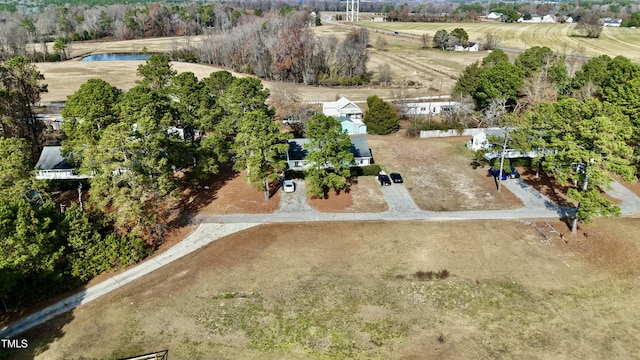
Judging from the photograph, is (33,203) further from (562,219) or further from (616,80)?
(616,80)

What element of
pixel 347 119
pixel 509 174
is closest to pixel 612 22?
pixel 347 119

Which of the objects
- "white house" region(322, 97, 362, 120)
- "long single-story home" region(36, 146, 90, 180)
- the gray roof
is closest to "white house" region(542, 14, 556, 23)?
"white house" region(322, 97, 362, 120)

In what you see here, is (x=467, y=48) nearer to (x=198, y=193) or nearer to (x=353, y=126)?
(x=353, y=126)

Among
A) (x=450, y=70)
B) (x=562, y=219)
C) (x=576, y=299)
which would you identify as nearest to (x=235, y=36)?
(x=450, y=70)

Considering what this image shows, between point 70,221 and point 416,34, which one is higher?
point 416,34

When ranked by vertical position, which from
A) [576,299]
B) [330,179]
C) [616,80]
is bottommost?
[576,299]

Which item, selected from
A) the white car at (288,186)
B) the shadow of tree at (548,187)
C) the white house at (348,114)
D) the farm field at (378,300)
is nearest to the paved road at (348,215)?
the white car at (288,186)
